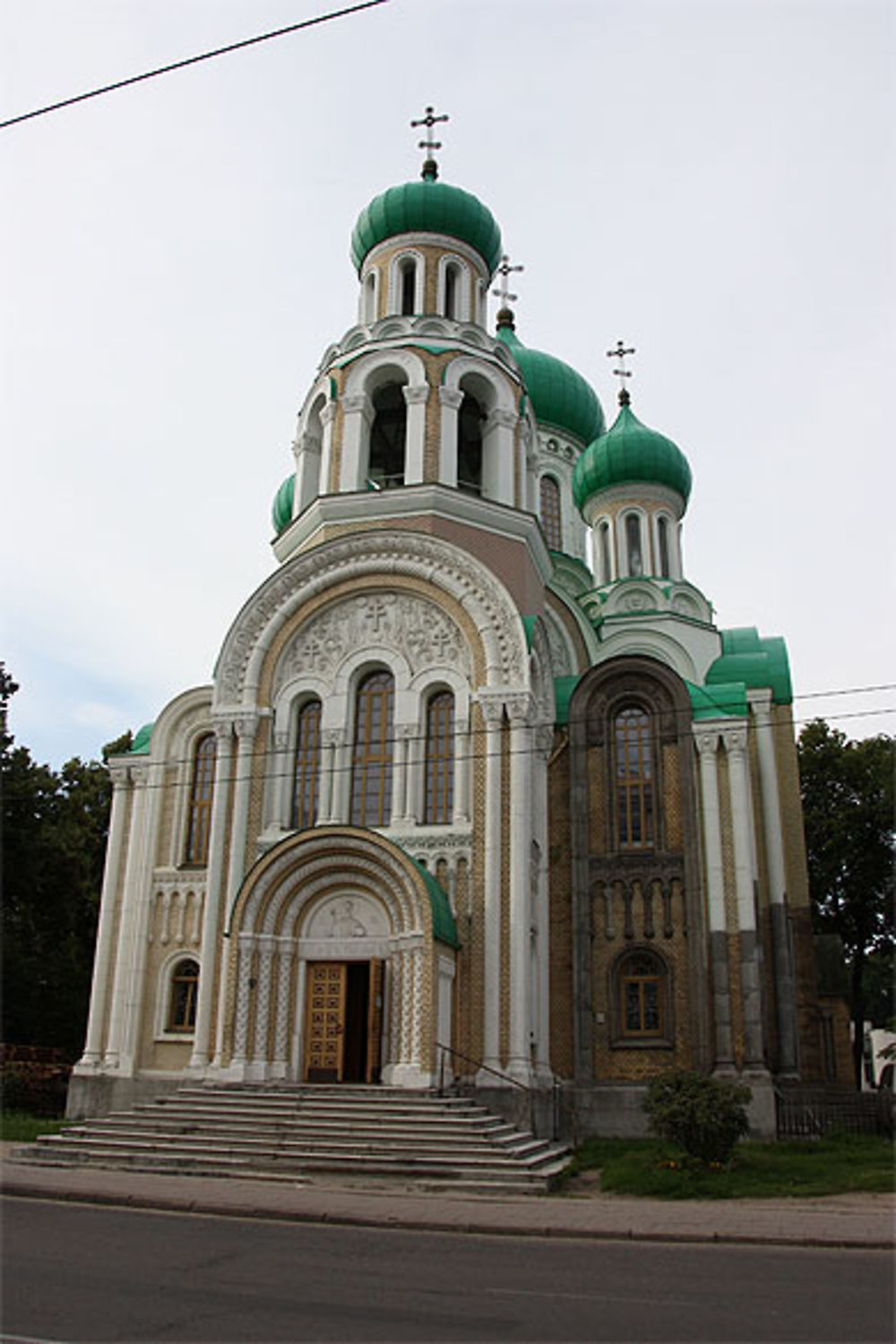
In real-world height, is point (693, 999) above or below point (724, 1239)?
above

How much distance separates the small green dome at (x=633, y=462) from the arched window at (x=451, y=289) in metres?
6.53

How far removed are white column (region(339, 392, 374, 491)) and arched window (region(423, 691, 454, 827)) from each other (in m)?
5.00

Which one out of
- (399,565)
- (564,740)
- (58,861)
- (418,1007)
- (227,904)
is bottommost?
(418,1007)

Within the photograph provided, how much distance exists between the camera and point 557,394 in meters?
32.9

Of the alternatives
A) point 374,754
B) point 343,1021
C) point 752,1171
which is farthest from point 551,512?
point 752,1171

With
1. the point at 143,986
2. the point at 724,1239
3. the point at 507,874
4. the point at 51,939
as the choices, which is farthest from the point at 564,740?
the point at 51,939

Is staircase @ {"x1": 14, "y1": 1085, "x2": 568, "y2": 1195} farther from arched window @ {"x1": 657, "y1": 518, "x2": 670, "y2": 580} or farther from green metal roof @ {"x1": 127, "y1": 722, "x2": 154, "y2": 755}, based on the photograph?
arched window @ {"x1": 657, "y1": 518, "x2": 670, "y2": 580}

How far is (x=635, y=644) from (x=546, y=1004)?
9990mm

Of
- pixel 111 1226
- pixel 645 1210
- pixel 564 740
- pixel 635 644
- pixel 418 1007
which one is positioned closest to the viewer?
pixel 111 1226

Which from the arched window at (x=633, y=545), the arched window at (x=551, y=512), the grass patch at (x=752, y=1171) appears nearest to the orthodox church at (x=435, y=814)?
the grass patch at (x=752, y=1171)

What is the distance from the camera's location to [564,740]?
21328 millimetres

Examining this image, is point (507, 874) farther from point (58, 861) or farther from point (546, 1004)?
point (58, 861)

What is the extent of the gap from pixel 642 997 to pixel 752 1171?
4.99 m

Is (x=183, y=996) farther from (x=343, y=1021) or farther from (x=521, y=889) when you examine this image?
(x=521, y=889)
